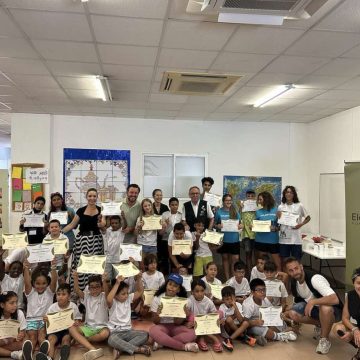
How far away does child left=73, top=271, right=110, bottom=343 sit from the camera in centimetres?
328

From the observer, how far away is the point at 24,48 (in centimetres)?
309

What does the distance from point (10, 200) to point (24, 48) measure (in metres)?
4.05

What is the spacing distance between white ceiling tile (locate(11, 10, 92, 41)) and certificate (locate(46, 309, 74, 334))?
94.5 inches

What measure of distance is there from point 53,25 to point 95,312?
2.60 m

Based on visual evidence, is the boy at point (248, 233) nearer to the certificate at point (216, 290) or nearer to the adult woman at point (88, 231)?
the certificate at point (216, 290)

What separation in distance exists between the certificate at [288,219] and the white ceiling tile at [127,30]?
2.93 meters

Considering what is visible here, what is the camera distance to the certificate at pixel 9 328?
3.00m

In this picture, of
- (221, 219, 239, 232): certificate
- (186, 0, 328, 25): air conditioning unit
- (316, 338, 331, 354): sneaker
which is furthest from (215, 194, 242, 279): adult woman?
(186, 0, 328, 25): air conditioning unit

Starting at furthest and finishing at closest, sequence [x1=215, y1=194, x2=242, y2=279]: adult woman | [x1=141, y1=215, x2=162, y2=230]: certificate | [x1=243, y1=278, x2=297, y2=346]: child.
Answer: [x1=215, y1=194, x2=242, y2=279]: adult woman, [x1=141, y1=215, x2=162, y2=230]: certificate, [x1=243, y1=278, x2=297, y2=346]: child

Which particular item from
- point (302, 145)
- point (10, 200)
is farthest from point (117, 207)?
point (302, 145)

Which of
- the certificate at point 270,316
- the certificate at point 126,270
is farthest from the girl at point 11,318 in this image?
the certificate at point 270,316

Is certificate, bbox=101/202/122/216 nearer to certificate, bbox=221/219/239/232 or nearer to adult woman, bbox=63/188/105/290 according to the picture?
adult woman, bbox=63/188/105/290

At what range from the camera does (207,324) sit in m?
3.27

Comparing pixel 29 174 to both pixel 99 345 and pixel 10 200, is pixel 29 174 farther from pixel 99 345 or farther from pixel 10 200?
pixel 99 345
